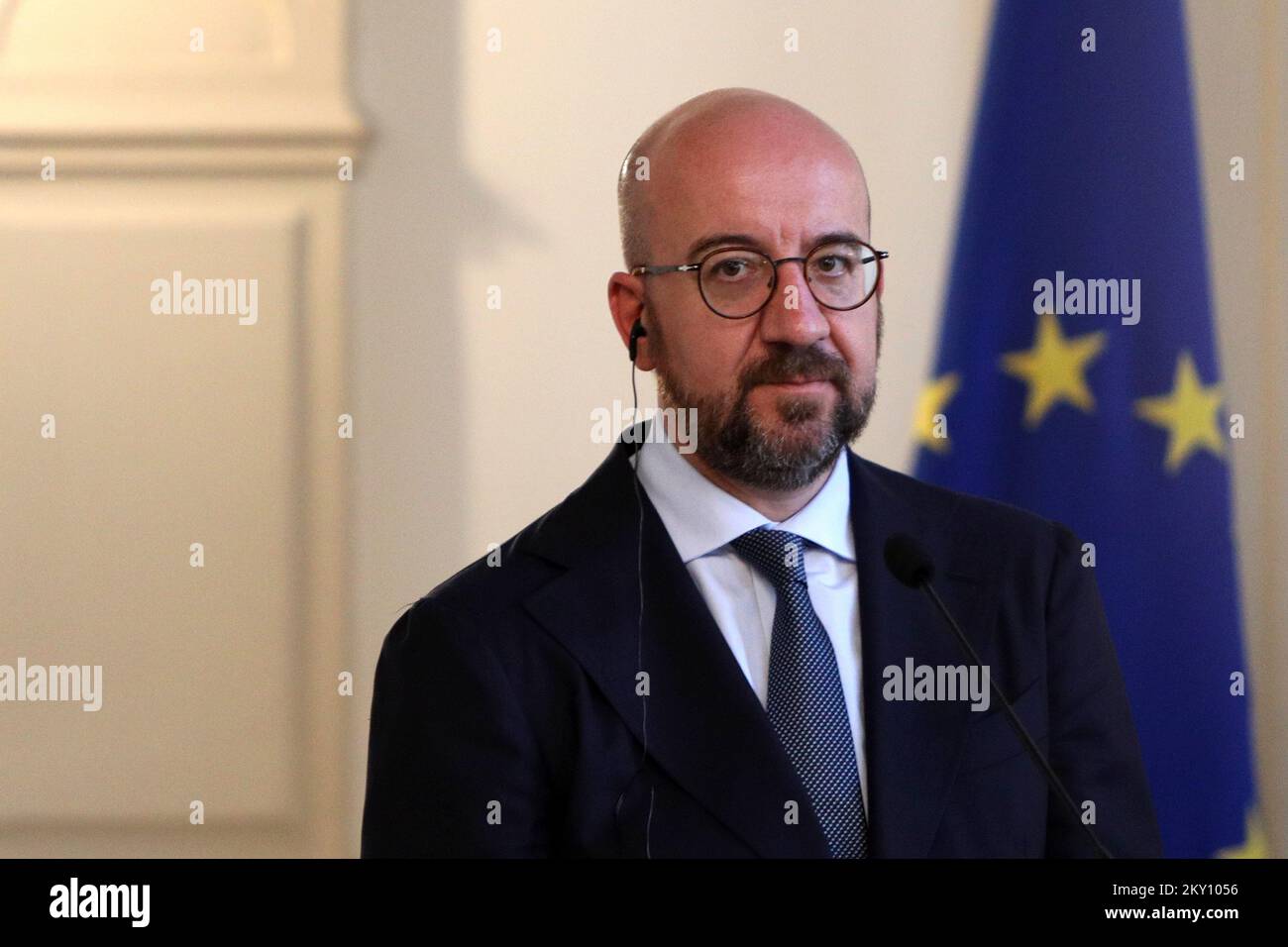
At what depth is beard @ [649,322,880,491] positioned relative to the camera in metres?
1.95

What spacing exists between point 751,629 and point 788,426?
27cm

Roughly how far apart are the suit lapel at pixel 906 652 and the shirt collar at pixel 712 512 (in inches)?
0.9

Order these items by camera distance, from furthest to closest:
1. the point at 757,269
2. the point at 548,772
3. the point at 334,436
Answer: the point at 334,436 < the point at 757,269 < the point at 548,772

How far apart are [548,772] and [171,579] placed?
3.83 ft

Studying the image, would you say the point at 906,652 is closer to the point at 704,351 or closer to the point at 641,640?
the point at 641,640

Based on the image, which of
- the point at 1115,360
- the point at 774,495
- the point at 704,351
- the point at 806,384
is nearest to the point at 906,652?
the point at 774,495

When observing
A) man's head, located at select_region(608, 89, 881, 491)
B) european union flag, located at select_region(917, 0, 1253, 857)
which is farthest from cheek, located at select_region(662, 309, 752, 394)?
european union flag, located at select_region(917, 0, 1253, 857)

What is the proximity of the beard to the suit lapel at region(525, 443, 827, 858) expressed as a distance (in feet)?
0.46

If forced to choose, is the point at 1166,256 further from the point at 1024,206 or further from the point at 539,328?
the point at 539,328

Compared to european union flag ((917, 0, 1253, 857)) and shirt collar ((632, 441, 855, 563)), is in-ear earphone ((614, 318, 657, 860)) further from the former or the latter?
european union flag ((917, 0, 1253, 857))

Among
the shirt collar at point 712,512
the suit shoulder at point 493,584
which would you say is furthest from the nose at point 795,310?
the suit shoulder at point 493,584

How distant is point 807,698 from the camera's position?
1.85 m

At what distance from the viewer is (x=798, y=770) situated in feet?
5.93
